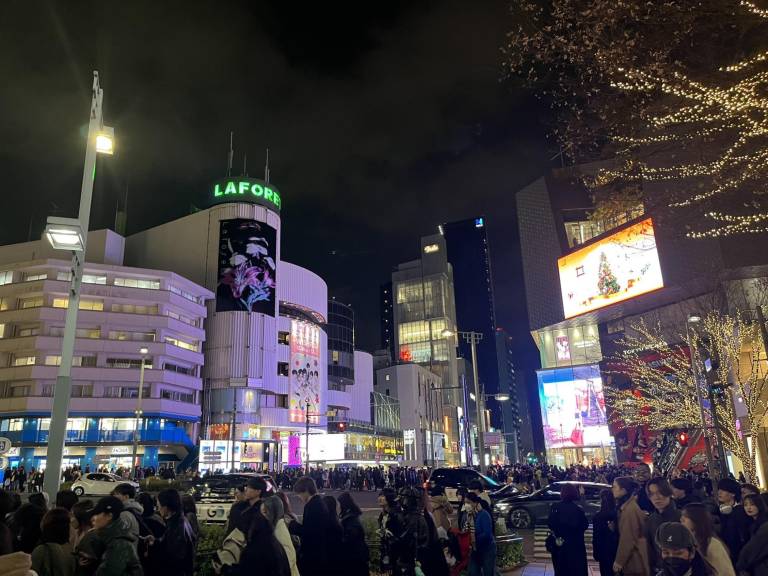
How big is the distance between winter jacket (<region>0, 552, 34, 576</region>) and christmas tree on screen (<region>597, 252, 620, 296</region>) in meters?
54.2

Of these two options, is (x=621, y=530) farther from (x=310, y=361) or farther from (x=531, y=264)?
(x=310, y=361)

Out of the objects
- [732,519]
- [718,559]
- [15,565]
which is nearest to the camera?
[15,565]

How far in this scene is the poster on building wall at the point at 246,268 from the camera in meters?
69.1

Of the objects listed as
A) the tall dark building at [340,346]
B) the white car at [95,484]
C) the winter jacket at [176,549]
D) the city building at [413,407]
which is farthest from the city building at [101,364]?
the winter jacket at [176,549]

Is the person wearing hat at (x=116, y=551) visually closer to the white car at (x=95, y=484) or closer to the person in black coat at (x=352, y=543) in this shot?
the person in black coat at (x=352, y=543)

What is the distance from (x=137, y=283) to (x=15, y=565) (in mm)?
63150

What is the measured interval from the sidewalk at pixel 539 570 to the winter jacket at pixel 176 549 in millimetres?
7796

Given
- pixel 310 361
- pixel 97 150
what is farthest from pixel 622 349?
pixel 97 150

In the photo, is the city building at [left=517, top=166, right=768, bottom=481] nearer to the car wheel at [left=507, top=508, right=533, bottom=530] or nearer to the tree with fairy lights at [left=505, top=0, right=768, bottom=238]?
the car wheel at [left=507, top=508, right=533, bottom=530]

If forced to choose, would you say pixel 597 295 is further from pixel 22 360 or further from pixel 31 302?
pixel 22 360

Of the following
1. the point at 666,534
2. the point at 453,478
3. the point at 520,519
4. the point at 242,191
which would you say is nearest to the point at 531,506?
the point at 520,519

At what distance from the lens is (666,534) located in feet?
14.2

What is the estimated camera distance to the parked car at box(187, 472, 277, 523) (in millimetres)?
18188

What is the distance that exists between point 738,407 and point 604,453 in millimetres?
36864
